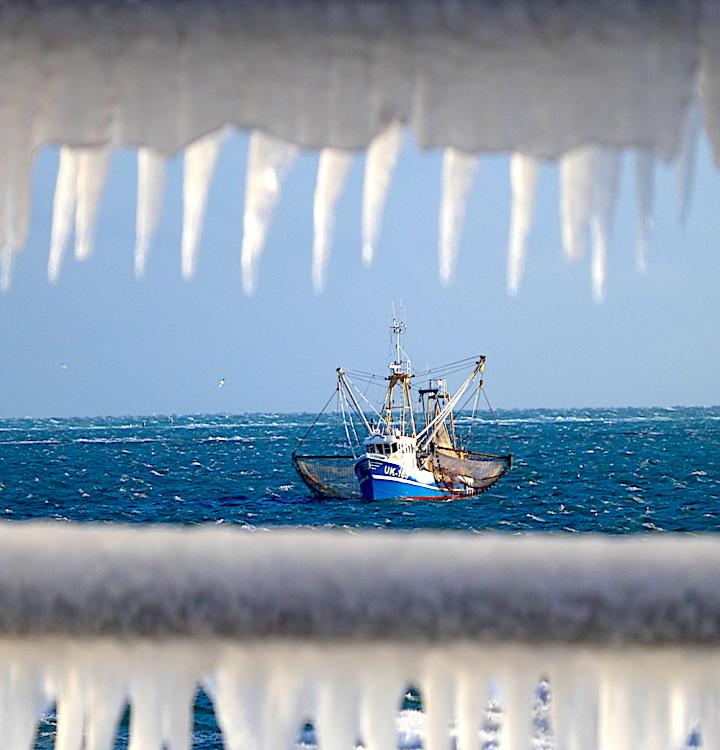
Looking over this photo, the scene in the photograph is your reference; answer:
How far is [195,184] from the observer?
1.75ft

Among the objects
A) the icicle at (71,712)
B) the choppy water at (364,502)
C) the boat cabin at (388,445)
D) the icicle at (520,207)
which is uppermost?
the icicle at (520,207)

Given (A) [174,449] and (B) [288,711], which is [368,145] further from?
(A) [174,449]

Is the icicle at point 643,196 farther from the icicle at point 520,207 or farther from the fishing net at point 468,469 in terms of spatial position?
the fishing net at point 468,469

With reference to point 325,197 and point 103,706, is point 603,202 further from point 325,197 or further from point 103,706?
point 103,706

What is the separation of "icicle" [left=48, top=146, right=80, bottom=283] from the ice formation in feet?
0.09

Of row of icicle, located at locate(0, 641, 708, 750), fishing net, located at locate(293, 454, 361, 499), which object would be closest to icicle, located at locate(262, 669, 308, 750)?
row of icicle, located at locate(0, 641, 708, 750)

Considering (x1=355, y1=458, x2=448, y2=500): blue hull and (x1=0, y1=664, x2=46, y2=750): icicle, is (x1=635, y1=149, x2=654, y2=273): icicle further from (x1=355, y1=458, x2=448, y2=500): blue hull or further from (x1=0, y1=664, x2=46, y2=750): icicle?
(x1=355, y1=458, x2=448, y2=500): blue hull

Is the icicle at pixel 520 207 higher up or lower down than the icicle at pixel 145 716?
higher up

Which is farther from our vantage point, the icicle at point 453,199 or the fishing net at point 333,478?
the fishing net at point 333,478

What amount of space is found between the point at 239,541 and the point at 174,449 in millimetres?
75126

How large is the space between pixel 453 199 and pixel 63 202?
218 millimetres

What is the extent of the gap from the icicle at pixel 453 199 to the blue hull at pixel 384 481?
31.8 m

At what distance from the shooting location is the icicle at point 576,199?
0.52 m

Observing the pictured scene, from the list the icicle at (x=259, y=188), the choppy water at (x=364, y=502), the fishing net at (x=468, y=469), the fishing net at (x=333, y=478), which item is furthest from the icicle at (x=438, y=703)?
the fishing net at (x=468, y=469)
